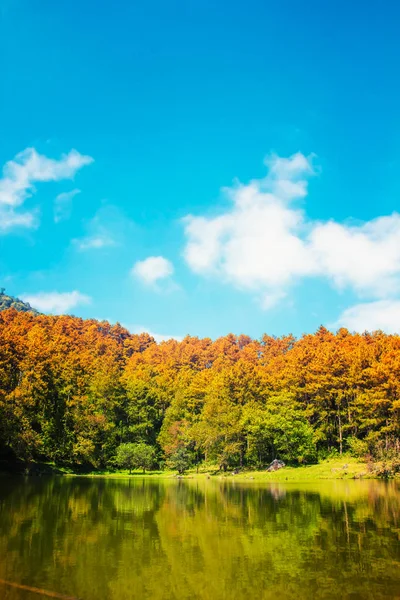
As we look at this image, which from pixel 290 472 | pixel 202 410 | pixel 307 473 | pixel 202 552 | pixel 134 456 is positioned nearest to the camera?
pixel 202 552

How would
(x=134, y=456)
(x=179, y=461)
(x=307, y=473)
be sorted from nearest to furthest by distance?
(x=307, y=473) < (x=179, y=461) < (x=134, y=456)

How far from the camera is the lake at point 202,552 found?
1006cm

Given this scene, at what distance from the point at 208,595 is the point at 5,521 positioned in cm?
1268

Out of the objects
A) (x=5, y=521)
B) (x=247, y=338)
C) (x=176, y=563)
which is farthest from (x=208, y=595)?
(x=247, y=338)

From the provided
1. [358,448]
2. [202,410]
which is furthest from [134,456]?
[358,448]

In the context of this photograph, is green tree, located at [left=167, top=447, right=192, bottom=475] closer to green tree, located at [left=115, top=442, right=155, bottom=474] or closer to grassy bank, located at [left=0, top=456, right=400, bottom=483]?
grassy bank, located at [left=0, top=456, right=400, bottom=483]

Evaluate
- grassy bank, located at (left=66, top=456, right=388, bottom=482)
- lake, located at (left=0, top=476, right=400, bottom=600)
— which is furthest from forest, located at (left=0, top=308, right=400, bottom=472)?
lake, located at (left=0, top=476, right=400, bottom=600)

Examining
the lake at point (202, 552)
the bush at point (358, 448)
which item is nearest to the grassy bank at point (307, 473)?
the bush at point (358, 448)

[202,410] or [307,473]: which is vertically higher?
[202,410]

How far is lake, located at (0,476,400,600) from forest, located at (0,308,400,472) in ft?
120

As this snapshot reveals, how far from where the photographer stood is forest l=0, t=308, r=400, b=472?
59875mm

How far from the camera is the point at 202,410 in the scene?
75062mm

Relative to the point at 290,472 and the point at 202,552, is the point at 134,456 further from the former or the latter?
the point at 202,552

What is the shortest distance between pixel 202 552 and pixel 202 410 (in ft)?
204
